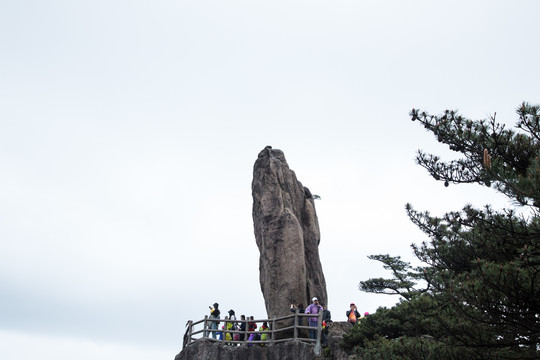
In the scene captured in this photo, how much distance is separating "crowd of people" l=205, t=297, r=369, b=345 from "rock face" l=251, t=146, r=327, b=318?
154 centimetres

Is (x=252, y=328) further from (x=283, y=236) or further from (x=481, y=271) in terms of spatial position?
(x=481, y=271)

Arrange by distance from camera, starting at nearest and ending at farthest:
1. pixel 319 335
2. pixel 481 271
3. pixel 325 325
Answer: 1. pixel 481 271
2. pixel 319 335
3. pixel 325 325

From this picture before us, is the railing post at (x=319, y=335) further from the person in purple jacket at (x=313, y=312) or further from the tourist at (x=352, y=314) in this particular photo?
the tourist at (x=352, y=314)

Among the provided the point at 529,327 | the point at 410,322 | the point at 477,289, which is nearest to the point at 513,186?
the point at 477,289

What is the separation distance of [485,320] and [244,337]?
1219 centimetres

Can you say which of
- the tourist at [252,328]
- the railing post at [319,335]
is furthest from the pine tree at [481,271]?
the tourist at [252,328]

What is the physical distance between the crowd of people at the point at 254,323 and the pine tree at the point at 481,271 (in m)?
2.49

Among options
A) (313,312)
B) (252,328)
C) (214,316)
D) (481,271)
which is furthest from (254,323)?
(481,271)

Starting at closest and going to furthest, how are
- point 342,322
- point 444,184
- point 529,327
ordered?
point 529,327 → point 444,184 → point 342,322

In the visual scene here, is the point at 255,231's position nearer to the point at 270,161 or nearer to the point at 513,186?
the point at 270,161

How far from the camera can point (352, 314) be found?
63.4ft

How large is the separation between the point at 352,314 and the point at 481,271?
33.6 feet

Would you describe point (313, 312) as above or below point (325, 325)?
above

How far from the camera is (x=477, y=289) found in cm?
899
